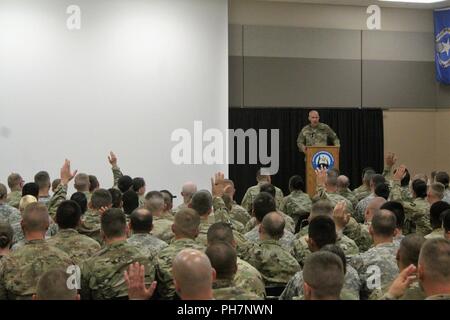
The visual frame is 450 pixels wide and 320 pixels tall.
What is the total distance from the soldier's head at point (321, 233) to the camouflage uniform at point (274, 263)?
0.43 metres

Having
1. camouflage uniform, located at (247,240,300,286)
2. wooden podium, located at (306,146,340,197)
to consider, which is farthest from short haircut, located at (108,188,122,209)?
wooden podium, located at (306,146,340,197)

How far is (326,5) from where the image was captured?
482 inches

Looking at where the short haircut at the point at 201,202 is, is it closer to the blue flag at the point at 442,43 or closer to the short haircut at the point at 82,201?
the short haircut at the point at 82,201

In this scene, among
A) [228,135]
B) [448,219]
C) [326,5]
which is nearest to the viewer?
[448,219]

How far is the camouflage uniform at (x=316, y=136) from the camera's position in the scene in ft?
36.4

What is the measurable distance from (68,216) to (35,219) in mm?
416

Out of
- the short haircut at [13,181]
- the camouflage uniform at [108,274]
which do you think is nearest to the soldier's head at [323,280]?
the camouflage uniform at [108,274]

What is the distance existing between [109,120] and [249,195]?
138 inches

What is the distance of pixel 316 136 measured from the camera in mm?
11156

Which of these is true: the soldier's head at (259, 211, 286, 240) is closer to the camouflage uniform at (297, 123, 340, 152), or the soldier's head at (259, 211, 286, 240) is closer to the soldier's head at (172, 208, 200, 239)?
the soldier's head at (172, 208, 200, 239)

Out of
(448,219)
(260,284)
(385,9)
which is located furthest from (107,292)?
(385,9)

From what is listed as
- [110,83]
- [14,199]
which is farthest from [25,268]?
[110,83]

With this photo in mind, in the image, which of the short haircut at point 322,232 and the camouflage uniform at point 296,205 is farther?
the camouflage uniform at point 296,205

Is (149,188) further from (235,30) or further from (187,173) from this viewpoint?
(235,30)
